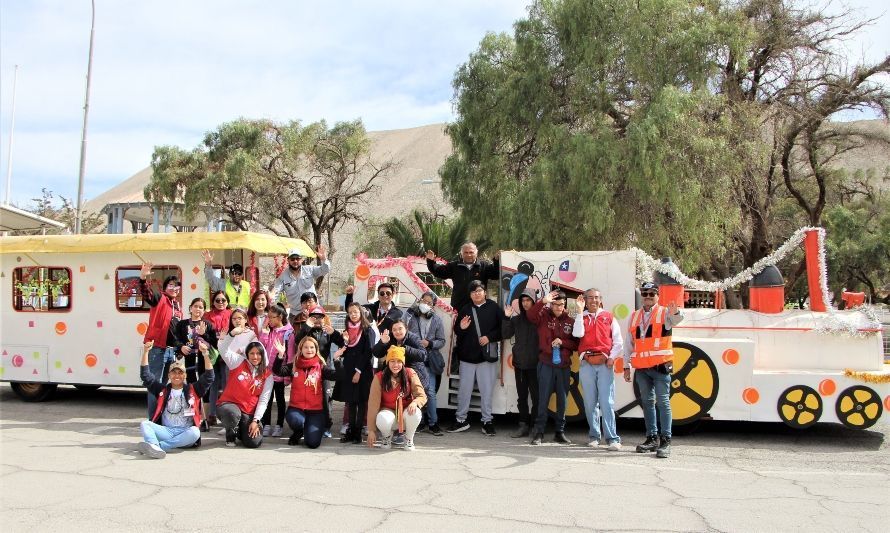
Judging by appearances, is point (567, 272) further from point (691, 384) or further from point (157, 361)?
point (157, 361)

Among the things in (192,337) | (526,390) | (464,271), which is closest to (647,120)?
(464,271)

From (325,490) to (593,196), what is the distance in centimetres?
1300

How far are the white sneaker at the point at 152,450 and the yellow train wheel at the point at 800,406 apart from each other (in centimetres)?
707

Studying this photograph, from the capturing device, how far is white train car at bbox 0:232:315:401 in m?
10.6

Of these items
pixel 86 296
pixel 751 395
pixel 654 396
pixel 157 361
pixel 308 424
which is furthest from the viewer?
pixel 86 296

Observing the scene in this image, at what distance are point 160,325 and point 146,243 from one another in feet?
6.49

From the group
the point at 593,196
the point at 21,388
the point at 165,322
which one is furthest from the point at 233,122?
the point at 165,322

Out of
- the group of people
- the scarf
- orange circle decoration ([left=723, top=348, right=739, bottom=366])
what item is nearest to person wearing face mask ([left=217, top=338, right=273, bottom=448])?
the group of people

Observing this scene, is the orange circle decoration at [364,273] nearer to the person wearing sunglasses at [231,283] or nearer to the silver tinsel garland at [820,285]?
the person wearing sunglasses at [231,283]

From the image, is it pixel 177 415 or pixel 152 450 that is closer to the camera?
pixel 152 450

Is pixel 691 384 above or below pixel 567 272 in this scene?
below

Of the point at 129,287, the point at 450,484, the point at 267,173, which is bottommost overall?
the point at 450,484

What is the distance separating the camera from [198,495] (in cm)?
589

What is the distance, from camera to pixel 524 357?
862 centimetres
